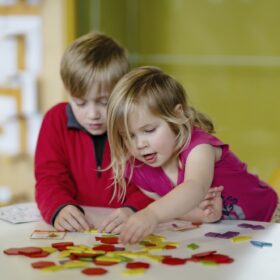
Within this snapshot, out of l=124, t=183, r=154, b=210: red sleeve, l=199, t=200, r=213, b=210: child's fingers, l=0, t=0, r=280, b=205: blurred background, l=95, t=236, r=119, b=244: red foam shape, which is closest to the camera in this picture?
l=95, t=236, r=119, b=244: red foam shape

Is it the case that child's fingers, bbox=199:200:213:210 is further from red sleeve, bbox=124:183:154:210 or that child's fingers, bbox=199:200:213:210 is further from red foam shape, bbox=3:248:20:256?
red foam shape, bbox=3:248:20:256

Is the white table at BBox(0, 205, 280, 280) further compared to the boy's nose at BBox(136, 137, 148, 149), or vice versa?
the boy's nose at BBox(136, 137, 148, 149)

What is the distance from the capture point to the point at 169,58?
12.6 feet

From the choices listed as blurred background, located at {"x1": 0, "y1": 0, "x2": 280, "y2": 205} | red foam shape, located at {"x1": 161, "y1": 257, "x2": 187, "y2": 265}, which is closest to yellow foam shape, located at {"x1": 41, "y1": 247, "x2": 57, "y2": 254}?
red foam shape, located at {"x1": 161, "y1": 257, "x2": 187, "y2": 265}

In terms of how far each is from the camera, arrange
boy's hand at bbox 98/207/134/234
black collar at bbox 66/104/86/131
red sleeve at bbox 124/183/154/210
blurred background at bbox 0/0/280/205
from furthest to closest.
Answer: blurred background at bbox 0/0/280/205 → black collar at bbox 66/104/86/131 → red sleeve at bbox 124/183/154/210 → boy's hand at bbox 98/207/134/234

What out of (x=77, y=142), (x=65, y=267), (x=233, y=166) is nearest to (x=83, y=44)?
(x=77, y=142)

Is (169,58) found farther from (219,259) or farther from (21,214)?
(219,259)

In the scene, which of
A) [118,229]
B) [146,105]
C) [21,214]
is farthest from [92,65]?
[118,229]

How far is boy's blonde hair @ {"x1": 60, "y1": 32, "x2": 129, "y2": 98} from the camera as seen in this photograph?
186 centimetres

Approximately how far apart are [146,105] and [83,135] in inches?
15.8

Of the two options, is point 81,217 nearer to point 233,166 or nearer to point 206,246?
point 206,246

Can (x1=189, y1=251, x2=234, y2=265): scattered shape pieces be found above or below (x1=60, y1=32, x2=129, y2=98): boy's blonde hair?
below

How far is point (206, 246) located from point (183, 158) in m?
0.37

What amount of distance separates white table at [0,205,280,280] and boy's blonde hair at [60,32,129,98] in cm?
45
